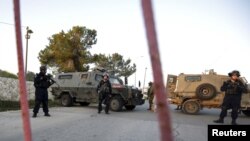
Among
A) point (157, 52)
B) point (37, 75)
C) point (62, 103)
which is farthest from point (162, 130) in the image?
point (62, 103)

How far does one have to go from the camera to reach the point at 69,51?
40562 millimetres

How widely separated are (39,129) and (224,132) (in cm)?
466

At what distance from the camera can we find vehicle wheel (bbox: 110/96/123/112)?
1564 centimetres

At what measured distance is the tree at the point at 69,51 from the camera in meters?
40.5

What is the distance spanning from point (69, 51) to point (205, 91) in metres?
27.6

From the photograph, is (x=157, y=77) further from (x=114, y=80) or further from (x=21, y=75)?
(x=114, y=80)

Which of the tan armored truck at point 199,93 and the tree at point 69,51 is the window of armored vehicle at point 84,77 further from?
the tree at point 69,51

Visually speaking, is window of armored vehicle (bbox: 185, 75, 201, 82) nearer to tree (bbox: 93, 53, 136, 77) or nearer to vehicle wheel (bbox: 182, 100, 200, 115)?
vehicle wheel (bbox: 182, 100, 200, 115)

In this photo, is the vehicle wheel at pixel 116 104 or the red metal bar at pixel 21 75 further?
the vehicle wheel at pixel 116 104

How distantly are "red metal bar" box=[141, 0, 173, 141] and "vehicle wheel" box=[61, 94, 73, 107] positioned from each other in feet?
57.3

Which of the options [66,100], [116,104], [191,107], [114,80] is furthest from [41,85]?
[66,100]

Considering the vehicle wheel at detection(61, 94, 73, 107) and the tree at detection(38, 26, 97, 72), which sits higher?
the tree at detection(38, 26, 97, 72)

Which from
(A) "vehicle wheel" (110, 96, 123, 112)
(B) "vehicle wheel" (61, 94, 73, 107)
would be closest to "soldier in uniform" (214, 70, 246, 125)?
Answer: (A) "vehicle wheel" (110, 96, 123, 112)

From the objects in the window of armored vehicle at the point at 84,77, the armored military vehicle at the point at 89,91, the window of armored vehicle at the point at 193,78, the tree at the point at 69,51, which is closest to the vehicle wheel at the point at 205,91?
the window of armored vehicle at the point at 193,78
